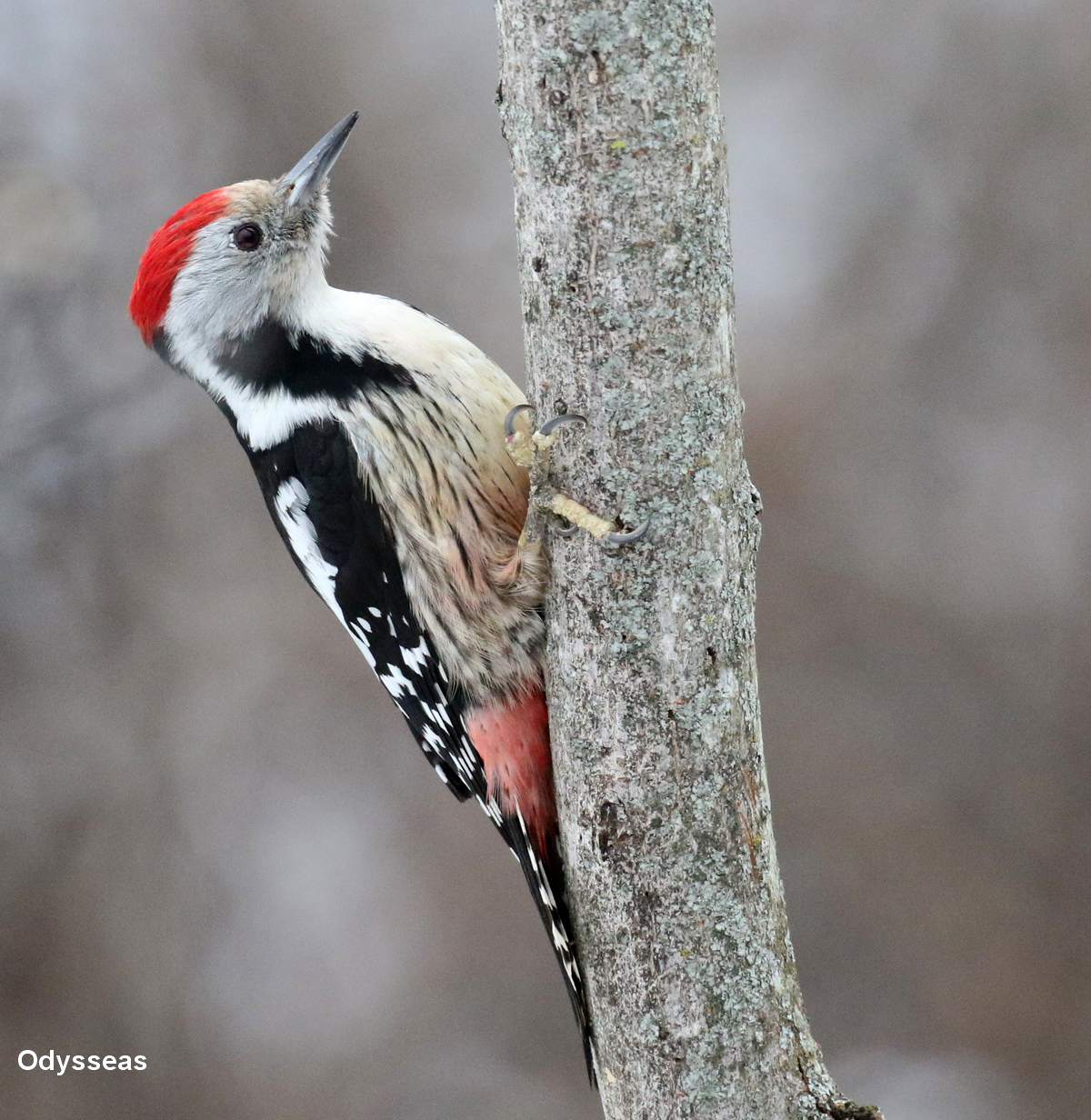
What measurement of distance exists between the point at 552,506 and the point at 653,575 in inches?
6.5

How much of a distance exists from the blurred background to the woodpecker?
89 cm

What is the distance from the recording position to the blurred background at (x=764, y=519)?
264cm

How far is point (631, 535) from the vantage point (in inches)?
52.6

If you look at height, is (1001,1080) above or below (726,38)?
below

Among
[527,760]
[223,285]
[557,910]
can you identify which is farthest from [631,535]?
[223,285]

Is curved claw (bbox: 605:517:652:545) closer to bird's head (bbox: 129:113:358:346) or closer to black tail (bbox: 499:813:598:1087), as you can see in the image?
black tail (bbox: 499:813:598:1087)

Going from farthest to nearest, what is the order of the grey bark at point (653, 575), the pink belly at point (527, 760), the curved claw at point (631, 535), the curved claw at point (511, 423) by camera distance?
the pink belly at point (527, 760)
the curved claw at point (511, 423)
the curved claw at point (631, 535)
the grey bark at point (653, 575)

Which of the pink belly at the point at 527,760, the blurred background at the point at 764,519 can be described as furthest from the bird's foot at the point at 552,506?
the blurred background at the point at 764,519

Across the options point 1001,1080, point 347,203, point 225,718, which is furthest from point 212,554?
point 1001,1080

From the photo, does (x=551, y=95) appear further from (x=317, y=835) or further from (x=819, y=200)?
(x=317, y=835)

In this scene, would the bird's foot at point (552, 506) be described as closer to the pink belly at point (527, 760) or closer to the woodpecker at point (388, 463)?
the woodpecker at point (388, 463)

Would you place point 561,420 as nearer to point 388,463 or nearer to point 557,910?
point 388,463

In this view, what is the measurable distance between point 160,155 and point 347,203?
468 millimetres

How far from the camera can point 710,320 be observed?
1.30 metres
